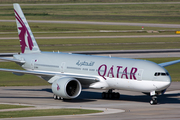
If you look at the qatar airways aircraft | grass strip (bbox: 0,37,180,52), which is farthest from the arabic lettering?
grass strip (bbox: 0,37,180,52)

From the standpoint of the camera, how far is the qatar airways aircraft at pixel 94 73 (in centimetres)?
3612

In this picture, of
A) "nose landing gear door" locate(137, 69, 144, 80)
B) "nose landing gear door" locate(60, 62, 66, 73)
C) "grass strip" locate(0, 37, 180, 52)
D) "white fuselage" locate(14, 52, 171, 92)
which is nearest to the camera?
"white fuselage" locate(14, 52, 171, 92)

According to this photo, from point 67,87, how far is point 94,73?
3.20 metres

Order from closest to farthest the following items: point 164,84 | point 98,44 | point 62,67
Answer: point 164,84
point 62,67
point 98,44

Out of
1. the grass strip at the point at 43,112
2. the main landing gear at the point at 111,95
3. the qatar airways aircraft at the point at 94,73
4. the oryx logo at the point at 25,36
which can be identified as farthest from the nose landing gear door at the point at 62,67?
the grass strip at the point at 43,112

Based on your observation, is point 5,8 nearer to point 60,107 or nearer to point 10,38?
point 10,38

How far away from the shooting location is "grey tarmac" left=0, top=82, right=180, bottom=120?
3038 centimetres

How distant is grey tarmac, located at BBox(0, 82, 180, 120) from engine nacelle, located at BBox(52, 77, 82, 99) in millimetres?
913

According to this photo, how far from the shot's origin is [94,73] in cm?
3969

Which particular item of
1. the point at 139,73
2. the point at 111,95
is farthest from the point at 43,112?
the point at 111,95

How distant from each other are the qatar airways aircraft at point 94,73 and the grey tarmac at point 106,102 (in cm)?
140

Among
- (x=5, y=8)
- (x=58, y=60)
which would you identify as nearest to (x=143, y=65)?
(x=58, y=60)

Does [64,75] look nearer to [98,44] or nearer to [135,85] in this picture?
[135,85]

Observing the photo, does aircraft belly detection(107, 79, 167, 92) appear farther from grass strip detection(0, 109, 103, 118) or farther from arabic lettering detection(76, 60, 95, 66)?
grass strip detection(0, 109, 103, 118)
